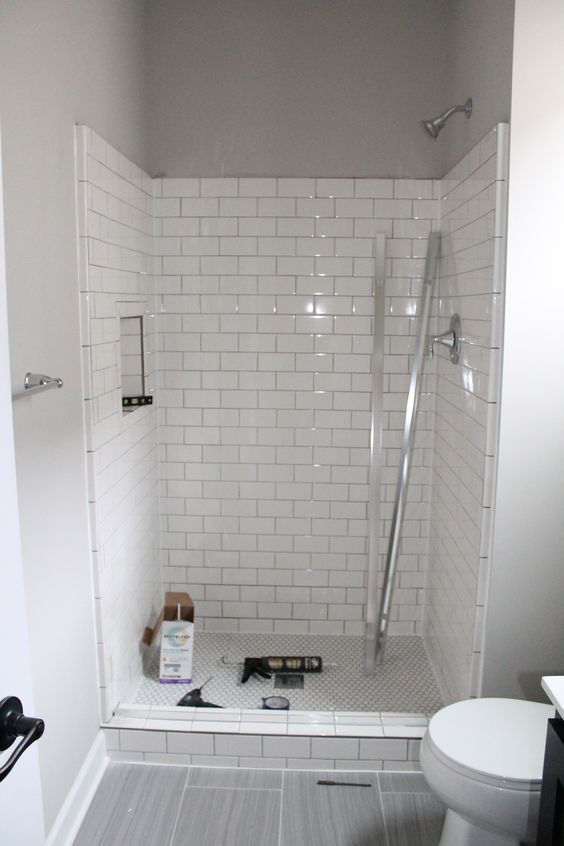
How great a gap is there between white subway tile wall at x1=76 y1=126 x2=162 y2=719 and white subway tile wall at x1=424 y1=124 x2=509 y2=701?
1229 millimetres

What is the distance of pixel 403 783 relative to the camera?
2.39 m

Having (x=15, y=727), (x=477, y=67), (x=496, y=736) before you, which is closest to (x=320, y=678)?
(x=496, y=736)

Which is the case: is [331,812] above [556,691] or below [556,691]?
below

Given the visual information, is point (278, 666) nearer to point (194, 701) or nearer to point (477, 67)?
point (194, 701)

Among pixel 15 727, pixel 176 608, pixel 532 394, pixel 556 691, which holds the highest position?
pixel 532 394

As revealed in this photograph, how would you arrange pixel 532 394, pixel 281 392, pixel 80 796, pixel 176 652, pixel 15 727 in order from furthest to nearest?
pixel 281 392 → pixel 176 652 → pixel 80 796 → pixel 532 394 → pixel 15 727

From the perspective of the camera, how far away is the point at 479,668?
228cm

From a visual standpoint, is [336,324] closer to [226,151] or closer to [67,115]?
[226,151]

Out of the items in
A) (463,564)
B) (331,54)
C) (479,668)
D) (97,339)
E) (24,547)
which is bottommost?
(479,668)

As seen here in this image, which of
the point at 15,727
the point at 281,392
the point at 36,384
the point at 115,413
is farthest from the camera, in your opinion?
the point at 281,392

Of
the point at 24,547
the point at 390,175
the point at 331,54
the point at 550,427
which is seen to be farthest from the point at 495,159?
the point at 24,547

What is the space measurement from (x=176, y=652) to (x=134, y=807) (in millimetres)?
667

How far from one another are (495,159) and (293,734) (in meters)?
1.99

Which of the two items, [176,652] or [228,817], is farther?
[176,652]
